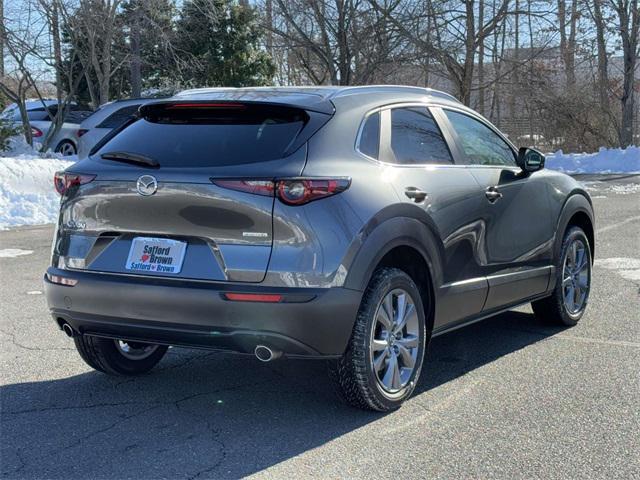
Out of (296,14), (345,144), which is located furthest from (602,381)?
(296,14)

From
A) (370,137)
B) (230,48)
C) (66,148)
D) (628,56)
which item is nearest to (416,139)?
(370,137)

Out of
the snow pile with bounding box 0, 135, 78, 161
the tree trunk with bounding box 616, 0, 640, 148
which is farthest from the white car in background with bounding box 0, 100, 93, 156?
the tree trunk with bounding box 616, 0, 640, 148

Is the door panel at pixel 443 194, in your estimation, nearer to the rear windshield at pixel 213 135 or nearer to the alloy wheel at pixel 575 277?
the rear windshield at pixel 213 135

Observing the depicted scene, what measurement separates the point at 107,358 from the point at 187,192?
1.50 metres

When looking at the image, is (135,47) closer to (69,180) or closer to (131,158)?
(69,180)

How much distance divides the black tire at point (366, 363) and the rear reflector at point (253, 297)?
0.52 meters

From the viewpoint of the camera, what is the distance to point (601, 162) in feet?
81.6

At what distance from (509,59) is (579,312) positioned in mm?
22359

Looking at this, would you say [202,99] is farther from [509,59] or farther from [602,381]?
[509,59]

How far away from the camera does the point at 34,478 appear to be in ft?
12.3

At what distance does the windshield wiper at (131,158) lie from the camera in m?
4.38

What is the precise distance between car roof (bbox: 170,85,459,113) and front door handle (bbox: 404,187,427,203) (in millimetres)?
587

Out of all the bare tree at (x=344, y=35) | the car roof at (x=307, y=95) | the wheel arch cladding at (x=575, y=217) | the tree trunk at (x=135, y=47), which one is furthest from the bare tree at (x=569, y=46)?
the car roof at (x=307, y=95)

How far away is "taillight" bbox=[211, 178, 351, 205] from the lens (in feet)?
13.3
